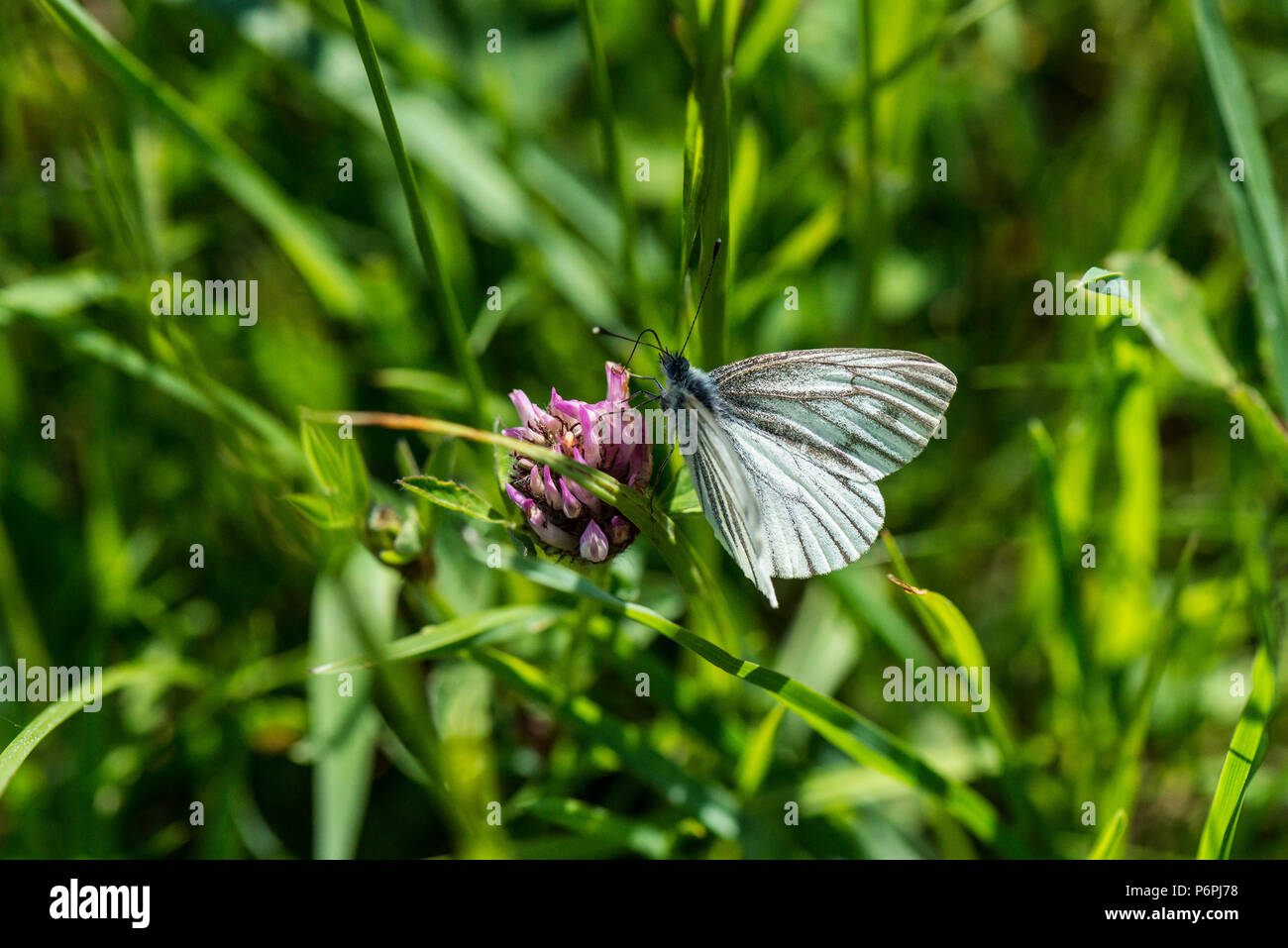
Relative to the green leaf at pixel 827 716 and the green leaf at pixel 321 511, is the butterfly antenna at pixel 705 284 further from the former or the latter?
the green leaf at pixel 321 511

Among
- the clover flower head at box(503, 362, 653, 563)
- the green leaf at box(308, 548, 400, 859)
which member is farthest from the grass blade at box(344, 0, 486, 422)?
the green leaf at box(308, 548, 400, 859)

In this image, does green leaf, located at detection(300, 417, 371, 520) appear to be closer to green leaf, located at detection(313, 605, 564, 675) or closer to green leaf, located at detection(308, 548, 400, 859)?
green leaf, located at detection(313, 605, 564, 675)

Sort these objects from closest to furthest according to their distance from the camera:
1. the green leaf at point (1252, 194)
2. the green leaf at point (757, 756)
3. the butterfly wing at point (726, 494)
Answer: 1. the butterfly wing at point (726, 494)
2. the green leaf at point (757, 756)
3. the green leaf at point (1252, 194)

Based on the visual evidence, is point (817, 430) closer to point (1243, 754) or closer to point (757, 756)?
point (757, 756)

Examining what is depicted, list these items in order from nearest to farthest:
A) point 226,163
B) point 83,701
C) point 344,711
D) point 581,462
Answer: point 581,462 < point 83,701 < point 344,711 < point 226,163

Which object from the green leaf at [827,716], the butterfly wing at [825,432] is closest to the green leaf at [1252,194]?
the butterfly wing at [825,432]

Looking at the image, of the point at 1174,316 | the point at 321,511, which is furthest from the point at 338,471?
the point at 1174,316

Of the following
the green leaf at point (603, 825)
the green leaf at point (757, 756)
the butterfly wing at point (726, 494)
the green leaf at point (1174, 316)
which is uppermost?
the green leaf at point (1174, 316)

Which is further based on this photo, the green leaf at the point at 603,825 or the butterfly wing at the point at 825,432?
the green leaf at the point at 603,825
